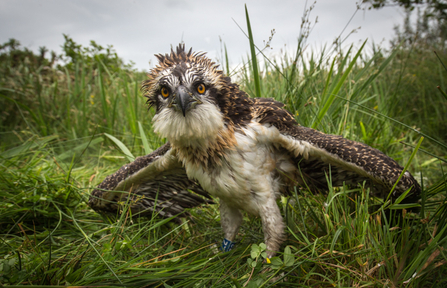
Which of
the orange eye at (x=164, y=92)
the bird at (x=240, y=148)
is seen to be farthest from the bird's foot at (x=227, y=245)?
the orange eye at (x=164, y=92)

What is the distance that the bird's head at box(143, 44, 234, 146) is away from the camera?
6.64 ft

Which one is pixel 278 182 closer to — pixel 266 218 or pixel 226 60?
pixel 266 218

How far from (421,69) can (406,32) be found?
1.28 meters

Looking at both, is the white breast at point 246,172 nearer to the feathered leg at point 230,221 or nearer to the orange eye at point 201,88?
the feathered leg at point 230,221

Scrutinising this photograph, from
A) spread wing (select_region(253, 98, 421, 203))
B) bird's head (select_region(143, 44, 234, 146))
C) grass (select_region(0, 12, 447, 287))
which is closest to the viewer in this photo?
grass (select_region(0, 12, 447, 287))

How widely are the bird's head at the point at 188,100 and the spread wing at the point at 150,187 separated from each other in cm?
57

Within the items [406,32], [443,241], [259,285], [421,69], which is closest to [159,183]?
[259,285]

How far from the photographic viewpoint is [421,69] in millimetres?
7152

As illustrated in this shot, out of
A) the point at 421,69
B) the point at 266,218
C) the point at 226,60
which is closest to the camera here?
the point at 266,218

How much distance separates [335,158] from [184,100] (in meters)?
1.31

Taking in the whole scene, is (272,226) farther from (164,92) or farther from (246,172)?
(164,92)

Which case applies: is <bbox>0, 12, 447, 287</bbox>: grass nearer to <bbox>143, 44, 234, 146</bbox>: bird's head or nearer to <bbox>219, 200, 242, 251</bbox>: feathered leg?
<bbox>219, 200, 242, 251</bbox>: feathered leg

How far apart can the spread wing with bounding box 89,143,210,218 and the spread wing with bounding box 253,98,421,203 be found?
1076 mm

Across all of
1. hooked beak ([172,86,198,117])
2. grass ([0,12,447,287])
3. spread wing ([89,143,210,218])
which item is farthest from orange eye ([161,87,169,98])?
grass ([0,12,447,287])
